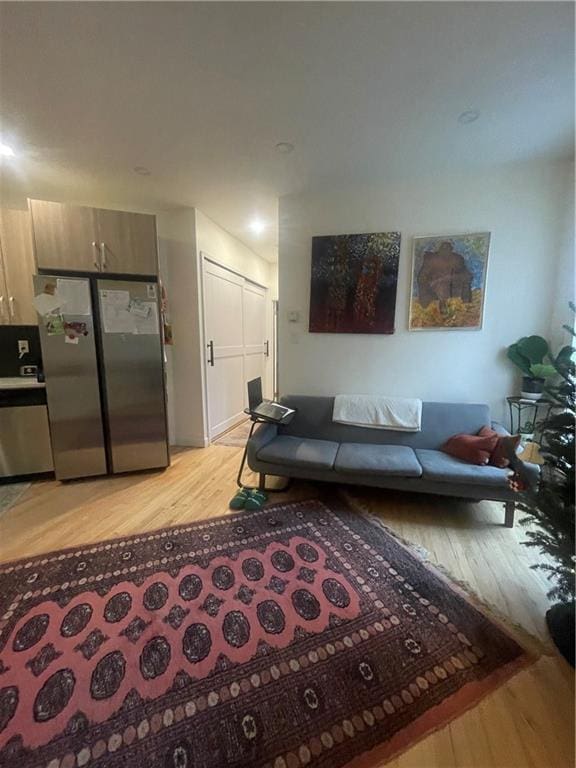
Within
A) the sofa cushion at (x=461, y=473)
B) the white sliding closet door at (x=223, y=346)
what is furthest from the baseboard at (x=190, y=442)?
the sofa cushion at (x=461, y=473)

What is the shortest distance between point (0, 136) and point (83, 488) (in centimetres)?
261

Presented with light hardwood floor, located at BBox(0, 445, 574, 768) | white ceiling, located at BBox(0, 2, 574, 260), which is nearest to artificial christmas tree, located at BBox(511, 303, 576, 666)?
light hardwood floor, located at BBox(0, 445, 574, 768)

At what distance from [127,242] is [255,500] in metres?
2.36

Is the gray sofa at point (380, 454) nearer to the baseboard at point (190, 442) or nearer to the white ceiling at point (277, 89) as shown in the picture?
the baseboard at point (190, 442)

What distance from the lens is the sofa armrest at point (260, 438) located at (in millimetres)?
2373

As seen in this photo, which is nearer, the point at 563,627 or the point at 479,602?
the point at 563,627

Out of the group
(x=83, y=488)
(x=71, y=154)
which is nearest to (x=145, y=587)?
(x=83, y=488)

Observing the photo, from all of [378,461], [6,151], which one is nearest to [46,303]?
[6,151]

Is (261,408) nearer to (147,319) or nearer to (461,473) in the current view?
(147,319)

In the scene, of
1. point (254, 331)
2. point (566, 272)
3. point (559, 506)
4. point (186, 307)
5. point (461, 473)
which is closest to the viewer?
point (559, 506)

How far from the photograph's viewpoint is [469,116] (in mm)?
1800

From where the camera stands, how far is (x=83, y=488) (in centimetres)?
252

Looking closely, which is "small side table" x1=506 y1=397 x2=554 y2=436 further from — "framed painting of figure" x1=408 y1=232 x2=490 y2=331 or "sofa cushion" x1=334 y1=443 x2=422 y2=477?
"sofa cushion" x1=334 y1=443 x2=422 y2=477

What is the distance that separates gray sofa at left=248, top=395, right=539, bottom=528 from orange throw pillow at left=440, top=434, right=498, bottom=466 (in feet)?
0.20
